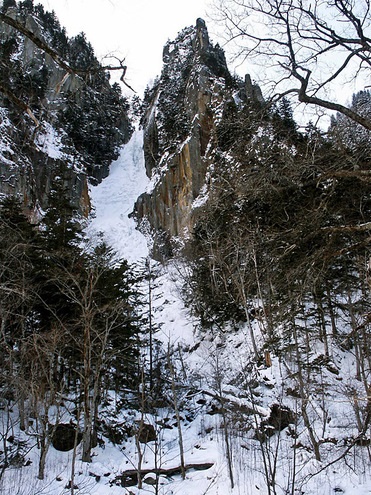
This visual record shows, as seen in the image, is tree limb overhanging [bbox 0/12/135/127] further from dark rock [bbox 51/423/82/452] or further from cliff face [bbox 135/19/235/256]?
cliff face [bbox 135/19/235/256]

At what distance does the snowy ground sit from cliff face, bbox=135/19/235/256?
14494 mm

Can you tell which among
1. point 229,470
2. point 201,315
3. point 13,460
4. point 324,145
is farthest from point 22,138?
point 201,315

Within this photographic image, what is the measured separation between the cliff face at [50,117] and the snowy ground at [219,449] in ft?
13.6

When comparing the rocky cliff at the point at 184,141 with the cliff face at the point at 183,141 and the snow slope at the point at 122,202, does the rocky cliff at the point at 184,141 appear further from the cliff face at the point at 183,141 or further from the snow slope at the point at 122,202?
the snow slope at the point at 122,202

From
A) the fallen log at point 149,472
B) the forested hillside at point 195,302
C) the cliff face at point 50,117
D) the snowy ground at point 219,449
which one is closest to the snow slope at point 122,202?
the forested hillside at point 195,302

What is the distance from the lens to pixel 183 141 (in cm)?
3962

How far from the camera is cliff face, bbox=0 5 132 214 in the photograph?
3.03 m

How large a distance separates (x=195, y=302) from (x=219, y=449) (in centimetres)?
1199

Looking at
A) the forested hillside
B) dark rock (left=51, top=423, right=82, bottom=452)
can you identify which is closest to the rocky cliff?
the forested hillside

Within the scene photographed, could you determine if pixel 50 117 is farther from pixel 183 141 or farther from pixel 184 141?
pixel 183 141

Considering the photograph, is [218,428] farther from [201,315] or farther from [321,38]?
[321,38]

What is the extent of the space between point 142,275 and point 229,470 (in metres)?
15.5

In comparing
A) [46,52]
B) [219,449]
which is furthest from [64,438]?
[46,52]

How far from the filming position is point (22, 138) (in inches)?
127
